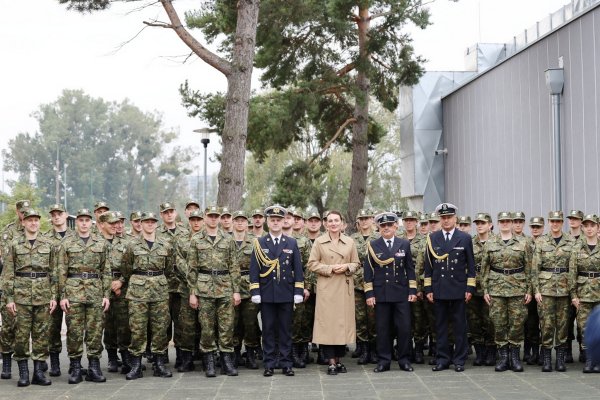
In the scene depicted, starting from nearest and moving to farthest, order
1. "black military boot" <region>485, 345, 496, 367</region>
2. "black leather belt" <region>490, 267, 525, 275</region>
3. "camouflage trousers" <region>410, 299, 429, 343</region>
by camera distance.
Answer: "black leather belt" <region>490, 267, 525, 275</region> < "black military boot" <region>485, 345, 496, 367</region> < "camouflage trousers" <region>410, 299, 429, 343</region>

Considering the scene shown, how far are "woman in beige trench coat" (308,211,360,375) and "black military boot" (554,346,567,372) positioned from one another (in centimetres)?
224

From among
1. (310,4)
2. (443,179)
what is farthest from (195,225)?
(443,179)

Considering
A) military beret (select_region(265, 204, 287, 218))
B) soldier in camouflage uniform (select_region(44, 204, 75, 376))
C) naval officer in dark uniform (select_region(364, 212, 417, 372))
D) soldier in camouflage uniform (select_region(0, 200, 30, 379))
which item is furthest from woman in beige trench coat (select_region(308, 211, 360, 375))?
soldier in camouflage uniform (select_region(0, 200, 30, 379))

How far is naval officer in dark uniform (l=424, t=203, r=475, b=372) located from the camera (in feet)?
32.1

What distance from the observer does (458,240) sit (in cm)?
985

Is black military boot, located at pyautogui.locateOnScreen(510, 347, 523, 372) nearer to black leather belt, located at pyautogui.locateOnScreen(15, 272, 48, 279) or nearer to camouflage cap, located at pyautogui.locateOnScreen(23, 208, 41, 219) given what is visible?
black leather belt, located at pyautogui.locateOnScreen(15, 272, 48, 279)

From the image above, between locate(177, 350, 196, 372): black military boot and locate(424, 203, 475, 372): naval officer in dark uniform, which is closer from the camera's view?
locate(424, 203, 475, 372): naval officer in dark uniform

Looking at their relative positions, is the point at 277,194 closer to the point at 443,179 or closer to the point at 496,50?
the point at 443,179

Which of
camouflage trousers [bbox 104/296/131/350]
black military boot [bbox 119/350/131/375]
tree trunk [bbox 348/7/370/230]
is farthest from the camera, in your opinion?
tree trunk [bbox 348/7/370/230]

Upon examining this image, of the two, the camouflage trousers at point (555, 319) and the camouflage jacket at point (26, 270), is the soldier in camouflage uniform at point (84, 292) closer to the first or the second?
the camouflage jacket at point (26, 270)

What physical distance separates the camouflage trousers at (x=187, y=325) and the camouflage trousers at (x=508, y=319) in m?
3.39

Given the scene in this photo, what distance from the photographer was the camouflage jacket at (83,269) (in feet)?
29.9

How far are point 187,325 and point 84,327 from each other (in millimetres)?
1223

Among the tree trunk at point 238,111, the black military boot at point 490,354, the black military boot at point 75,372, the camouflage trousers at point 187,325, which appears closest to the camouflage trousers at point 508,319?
the black military boot at point 490,354
